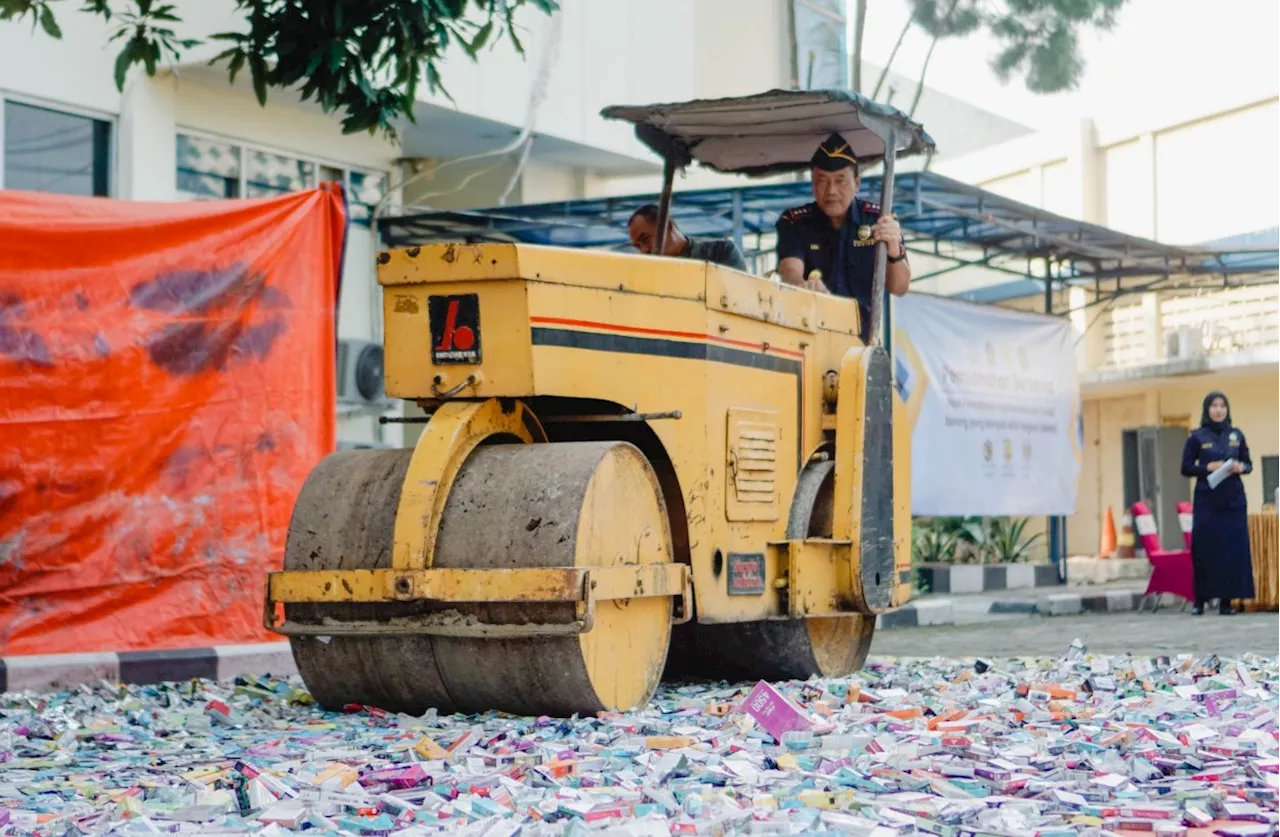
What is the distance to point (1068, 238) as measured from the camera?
708 inches

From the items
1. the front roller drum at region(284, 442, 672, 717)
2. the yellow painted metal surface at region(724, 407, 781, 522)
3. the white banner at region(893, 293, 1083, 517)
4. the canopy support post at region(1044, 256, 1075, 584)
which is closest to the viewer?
the front roller drum at region(284, 442, 672, 717)

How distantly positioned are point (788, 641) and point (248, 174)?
28.8 ft

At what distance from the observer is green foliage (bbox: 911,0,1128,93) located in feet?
69.5

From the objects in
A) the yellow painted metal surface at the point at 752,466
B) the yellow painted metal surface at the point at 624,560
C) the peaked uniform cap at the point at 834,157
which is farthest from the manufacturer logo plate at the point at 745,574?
the peaked uniform cap at the point at 834,157

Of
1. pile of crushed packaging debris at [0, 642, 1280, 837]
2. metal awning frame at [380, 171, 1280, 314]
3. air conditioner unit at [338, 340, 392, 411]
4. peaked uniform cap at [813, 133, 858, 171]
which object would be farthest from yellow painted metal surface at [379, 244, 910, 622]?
air conditioner unit at [338, 340, 392, 411]

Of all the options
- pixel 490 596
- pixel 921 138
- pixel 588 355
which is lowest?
pixel 490 596

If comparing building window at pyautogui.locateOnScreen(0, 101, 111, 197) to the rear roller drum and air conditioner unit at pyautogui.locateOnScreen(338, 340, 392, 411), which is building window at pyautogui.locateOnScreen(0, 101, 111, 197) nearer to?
air conditioner unit at pyautogui.locateOnScreen(338, 340, 392, 411)

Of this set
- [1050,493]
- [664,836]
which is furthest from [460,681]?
[1050,493]

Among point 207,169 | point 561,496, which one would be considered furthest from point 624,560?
point 207,169

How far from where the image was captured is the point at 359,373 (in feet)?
47.0

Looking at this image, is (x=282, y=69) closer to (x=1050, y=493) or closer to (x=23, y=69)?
(x=23, y=69)

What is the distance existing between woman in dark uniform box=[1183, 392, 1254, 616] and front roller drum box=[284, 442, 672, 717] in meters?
9.30

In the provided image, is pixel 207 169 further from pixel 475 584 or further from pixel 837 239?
pixel 475 584

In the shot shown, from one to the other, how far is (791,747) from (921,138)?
3.56 m
